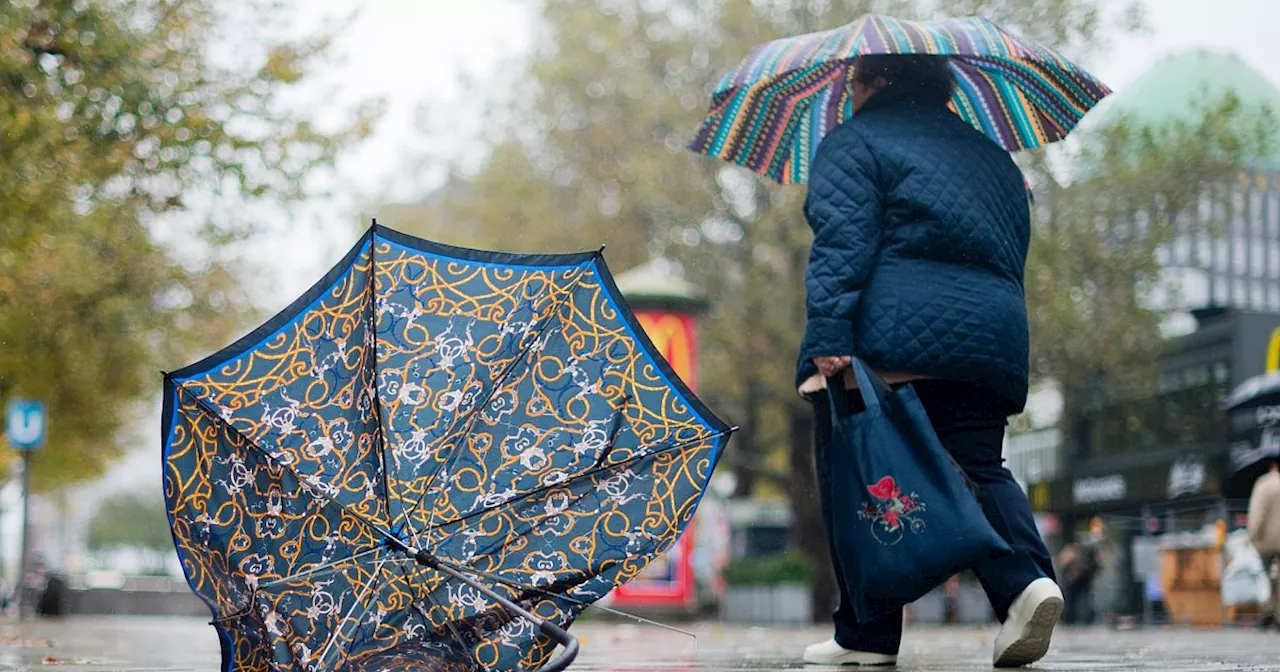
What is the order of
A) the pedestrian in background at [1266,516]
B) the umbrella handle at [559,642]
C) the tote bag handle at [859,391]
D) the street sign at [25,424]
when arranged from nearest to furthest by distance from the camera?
the umbrella handle at [559,642] → the tote bag handle at [859,391] → the pedestrian in background at [1266,516] → the street sign at [25,424]

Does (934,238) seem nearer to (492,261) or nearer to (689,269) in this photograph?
(492,261)

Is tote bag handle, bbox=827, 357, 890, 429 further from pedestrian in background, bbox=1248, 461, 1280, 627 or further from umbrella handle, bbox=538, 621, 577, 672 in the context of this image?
pedestrian in background, bbox=1248, 461, 1280, 627

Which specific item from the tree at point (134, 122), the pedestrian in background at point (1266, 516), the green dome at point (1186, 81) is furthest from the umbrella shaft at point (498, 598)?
the green dome at point (1186, 81)

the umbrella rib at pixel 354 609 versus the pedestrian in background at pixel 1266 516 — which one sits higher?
the umbrella rib at pixel 354 609

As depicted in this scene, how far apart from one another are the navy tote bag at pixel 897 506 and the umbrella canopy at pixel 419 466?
0.66 meters

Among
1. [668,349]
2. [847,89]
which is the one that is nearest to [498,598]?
[847,89]

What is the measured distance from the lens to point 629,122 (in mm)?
29375

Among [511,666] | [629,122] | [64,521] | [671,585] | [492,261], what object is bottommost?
[64,521]

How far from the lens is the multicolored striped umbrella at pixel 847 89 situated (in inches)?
243

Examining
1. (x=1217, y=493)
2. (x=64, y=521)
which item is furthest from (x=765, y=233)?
Result: (x=64, y=521)

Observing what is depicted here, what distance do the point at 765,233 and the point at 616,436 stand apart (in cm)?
2292

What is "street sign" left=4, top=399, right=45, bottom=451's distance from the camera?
66.4 feet

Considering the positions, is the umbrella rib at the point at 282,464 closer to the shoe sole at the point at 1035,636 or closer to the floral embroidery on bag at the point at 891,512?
the floral embroidery on bag at the point at 891,512

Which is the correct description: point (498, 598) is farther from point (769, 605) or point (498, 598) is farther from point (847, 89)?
point (769, 605)
